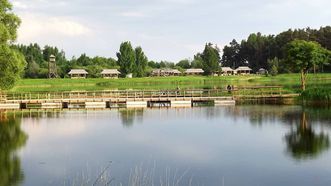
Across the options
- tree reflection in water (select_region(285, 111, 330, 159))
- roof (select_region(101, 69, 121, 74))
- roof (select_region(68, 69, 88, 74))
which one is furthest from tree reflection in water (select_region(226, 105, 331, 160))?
roof (select_region(101, 69, 121, 74))

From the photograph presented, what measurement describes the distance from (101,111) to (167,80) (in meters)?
54.4

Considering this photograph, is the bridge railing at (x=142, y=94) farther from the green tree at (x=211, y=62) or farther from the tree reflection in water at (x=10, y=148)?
the green tree at (x=211, y=62)

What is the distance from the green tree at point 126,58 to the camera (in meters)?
111

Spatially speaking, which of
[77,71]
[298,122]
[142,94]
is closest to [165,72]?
[77,71]

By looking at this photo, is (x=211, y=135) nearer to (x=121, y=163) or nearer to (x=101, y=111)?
(x=121, y=163)

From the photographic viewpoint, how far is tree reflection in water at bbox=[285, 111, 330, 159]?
71.3 feet

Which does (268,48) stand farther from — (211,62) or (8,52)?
(8,52)

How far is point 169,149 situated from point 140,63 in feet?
309

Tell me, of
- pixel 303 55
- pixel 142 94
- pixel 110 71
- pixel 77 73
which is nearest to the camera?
pixel 303 55

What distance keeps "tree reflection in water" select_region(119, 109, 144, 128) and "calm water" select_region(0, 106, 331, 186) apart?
94 millimetres

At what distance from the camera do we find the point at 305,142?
24562 mm

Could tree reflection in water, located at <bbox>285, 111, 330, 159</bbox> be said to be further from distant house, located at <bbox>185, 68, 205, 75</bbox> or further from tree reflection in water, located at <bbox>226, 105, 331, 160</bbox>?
distant house, located at <bbox>185, 68, 205, 75</bbox>

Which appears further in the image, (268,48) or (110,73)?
(268,48)

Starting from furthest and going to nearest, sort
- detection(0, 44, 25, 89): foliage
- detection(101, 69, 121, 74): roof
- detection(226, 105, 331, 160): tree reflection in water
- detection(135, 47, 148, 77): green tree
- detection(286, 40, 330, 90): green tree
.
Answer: detection(101, 69, 121, 74): roof < detection(135, 47, 148, 77): green tree < detection(286, 40, 330, 90): green tree < detection(0, 44, 25, 89): foliage < detection(226, 105, 331, 160): tree reflection in water
